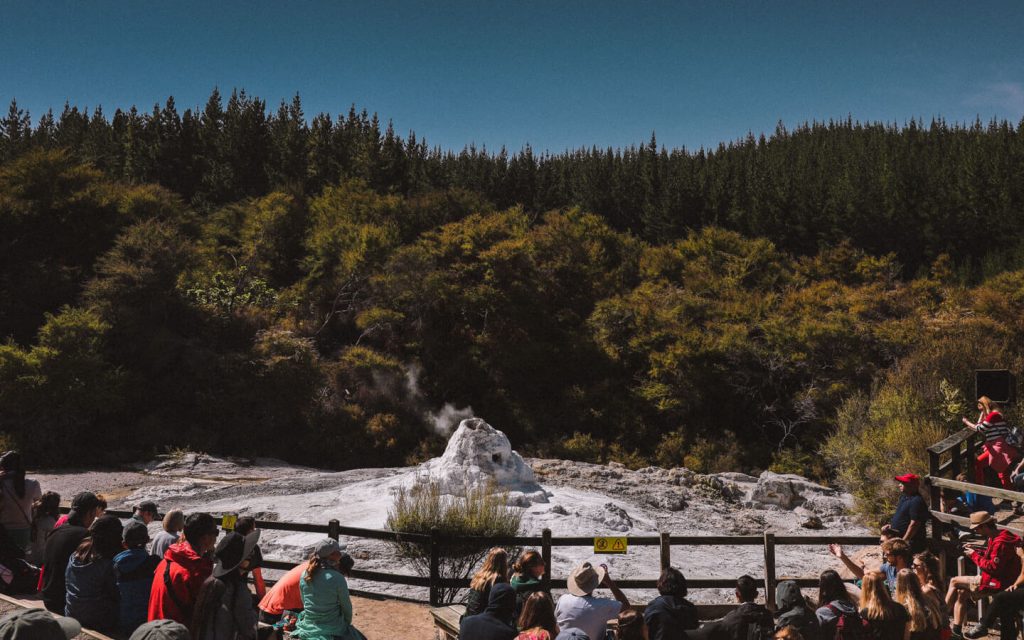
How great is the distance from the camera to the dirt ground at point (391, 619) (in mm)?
8248

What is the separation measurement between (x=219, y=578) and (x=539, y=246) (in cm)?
3021

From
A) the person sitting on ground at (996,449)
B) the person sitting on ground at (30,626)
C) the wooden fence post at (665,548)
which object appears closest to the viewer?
the person sitting on ground at (30,626)

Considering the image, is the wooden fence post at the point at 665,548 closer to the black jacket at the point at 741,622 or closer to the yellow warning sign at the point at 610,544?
the yellow warning sign at the point at 610,544

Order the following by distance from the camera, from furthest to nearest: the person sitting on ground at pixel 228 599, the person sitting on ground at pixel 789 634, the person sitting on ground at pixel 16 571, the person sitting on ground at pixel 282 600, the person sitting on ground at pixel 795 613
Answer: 1. the person sitting on ground at pixel 16 571
2. the person sitting on ground at pixel 282 600
3. the person sitting on ground at pixel 795 613
4. the person sitting on ground at pixel 228 599
5. the person sitting on ground at pixel 789 634

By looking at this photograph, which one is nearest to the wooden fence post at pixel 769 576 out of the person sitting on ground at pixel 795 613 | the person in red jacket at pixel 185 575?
the person sitting on ground at pixel 795 613

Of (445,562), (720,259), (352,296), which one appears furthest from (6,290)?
(720,259)

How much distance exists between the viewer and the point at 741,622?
17.8 ft

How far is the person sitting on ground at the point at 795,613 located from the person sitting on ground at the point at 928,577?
3.64ft

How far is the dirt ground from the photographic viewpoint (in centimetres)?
825

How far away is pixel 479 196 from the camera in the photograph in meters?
44.8

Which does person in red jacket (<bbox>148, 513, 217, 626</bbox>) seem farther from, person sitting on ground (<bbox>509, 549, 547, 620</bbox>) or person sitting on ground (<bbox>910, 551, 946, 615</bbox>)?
person sitting on ground (<bbox>910, 551, 946, 615</bbox>)

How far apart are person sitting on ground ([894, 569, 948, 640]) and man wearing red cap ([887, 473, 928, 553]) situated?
2.52 meters

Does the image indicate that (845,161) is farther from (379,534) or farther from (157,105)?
(379,534)

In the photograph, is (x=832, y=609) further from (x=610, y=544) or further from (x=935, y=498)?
(x=935, y=498)
